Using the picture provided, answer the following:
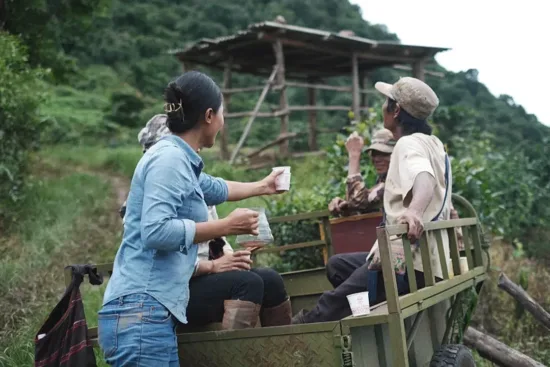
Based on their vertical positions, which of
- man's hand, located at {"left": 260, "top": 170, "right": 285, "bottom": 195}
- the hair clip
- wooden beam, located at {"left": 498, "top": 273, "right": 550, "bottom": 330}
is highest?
the hair clip

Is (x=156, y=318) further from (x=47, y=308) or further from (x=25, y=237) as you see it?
(x=25, y=237)

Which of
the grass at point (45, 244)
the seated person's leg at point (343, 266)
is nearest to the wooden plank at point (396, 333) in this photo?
the seated person's leg at point (343, 266)

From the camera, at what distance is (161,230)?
2.59 meters

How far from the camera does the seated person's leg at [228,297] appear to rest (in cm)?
318

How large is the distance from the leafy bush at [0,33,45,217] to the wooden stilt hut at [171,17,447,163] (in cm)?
530

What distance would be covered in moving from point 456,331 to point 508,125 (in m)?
15.0

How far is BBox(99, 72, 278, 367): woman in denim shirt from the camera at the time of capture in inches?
104

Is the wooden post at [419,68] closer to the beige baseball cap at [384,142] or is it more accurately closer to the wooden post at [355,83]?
the wooden post at [355,83]

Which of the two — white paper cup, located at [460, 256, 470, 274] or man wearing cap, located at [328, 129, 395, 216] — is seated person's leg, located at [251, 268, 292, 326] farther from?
man wearing cap, located at [328, 129, 395, 216]

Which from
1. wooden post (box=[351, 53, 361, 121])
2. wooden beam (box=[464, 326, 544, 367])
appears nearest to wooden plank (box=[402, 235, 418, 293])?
wooden beam (box=[464, 326, 544, 367])

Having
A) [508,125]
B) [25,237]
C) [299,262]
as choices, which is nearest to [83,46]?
[508,125]

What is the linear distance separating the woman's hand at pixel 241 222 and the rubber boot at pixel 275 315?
2.83 feet

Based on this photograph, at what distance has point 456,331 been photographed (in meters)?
4.24

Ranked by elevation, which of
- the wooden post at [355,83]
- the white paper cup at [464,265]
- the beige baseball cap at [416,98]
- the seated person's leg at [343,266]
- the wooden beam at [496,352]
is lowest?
the wooden beam at [496,352]
